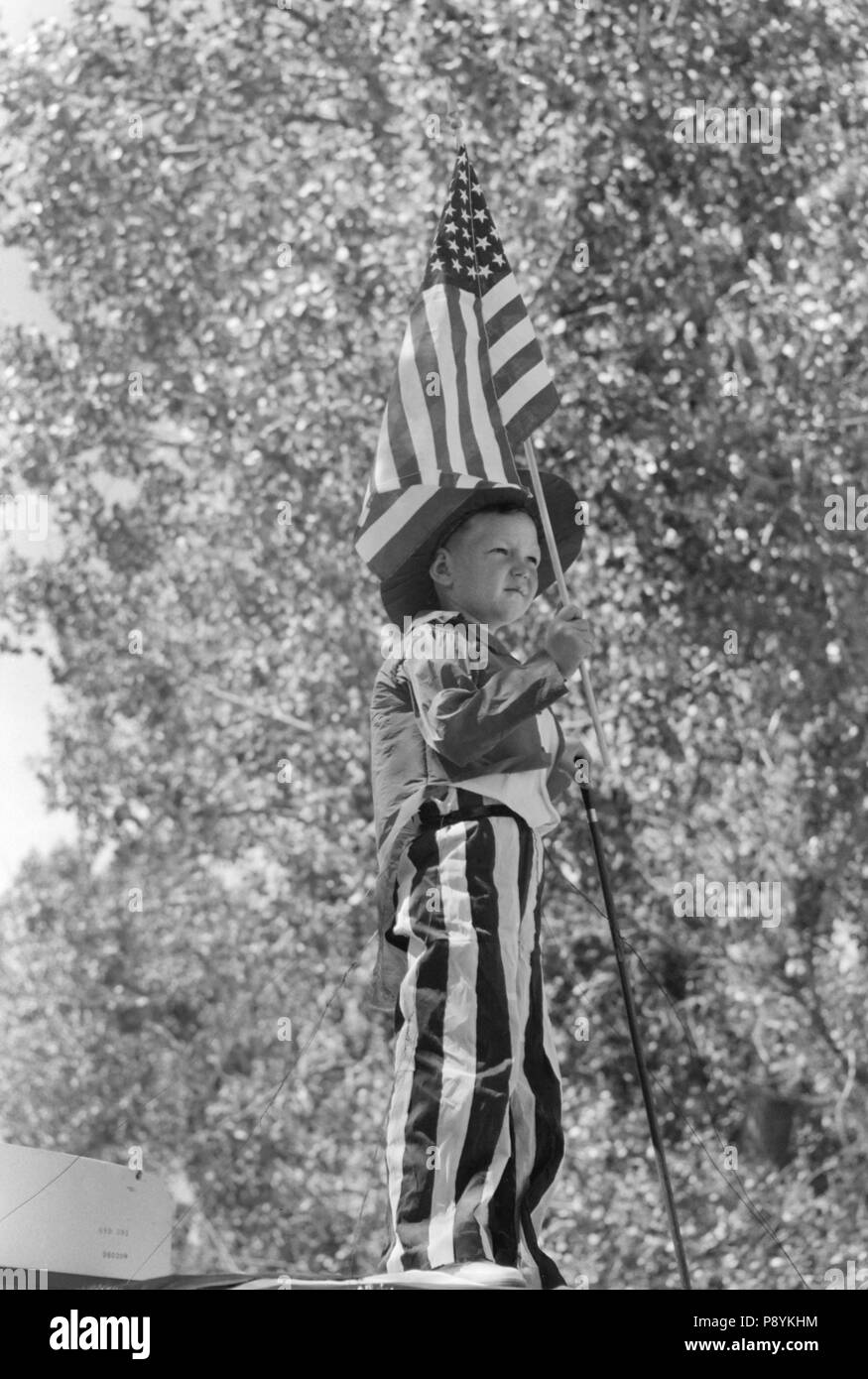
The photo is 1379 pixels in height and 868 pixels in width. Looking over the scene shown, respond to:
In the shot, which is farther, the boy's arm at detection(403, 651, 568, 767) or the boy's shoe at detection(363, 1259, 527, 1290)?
the boy's arm at detection(403, 651, 568, 767)

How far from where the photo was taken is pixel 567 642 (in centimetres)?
289

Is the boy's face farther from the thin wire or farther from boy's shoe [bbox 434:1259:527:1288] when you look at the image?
boy's shoe [bbox 434:1259:527:1288]

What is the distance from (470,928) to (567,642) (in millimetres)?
471

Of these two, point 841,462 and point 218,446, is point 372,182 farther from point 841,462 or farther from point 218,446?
point 841,462

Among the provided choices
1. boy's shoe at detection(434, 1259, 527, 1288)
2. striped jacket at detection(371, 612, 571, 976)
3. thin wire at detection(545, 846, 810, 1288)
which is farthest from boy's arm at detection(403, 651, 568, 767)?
boy's shoe at detection(434, 1259, 527, 1288)

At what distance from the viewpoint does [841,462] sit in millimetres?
6605

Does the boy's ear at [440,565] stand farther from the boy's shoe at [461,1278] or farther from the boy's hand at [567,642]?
the boy's shoe at [461,1278]

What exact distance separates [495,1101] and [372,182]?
16.6 ft

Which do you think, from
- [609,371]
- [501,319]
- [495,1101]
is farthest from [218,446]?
[495,1101]

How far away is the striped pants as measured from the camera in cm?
262

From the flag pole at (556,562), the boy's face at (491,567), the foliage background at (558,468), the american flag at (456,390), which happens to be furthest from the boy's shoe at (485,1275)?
the foliage background at (558,468)

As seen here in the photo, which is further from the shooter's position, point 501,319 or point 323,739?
point 323,739

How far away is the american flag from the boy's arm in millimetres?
447

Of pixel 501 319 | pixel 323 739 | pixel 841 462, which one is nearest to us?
pixel 501 319
